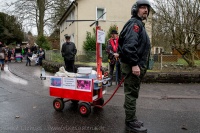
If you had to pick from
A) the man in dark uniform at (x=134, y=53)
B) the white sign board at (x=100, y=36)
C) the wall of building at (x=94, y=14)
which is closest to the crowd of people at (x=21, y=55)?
the wall of building at (x=94, y=14)

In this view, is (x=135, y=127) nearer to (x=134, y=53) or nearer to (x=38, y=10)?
(x=134, y=53)

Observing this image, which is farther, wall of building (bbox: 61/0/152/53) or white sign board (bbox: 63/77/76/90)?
wall of building (bbox: 61/0/152/53)

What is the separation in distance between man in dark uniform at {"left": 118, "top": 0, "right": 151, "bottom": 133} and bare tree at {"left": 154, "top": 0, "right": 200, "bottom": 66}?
8864 millimetres

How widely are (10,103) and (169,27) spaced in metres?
9.90

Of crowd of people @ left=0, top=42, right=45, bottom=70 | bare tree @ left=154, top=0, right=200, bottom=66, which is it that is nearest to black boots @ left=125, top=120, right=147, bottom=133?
bare tree @ left=154, top=0, right=200, bottom=66

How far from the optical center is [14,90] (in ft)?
23.3

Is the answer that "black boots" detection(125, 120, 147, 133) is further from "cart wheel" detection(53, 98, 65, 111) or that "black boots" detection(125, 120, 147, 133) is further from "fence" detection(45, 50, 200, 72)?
"fence" detection(45, 50, 200, 72)

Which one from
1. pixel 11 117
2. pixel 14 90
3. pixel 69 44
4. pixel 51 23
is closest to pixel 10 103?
pixel 11 117

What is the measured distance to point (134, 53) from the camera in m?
3.46

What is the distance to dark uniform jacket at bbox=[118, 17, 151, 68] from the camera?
11.3 ft

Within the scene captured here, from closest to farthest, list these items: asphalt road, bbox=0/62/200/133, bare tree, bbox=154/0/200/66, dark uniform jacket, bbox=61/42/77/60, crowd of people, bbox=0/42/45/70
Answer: asphalt road, bbox=0/62/200/133
dark uniform jacket, bbox=61/42/77/60
bare tree, bbox=154/0/200/66
crowd of people, bbox=0/42/45/70

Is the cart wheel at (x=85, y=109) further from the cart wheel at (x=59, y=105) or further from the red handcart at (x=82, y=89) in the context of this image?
the cart wheel at (x=59, y=105)

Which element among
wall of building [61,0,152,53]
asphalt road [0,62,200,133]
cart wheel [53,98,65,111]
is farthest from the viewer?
wall of building [61,0,152,53]

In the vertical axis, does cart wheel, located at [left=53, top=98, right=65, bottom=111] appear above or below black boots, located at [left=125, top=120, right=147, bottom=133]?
above
